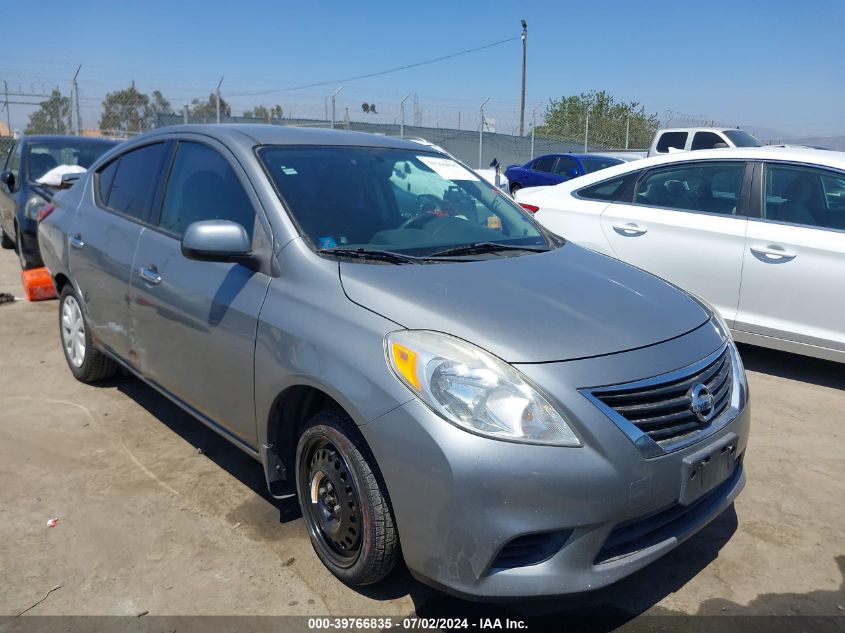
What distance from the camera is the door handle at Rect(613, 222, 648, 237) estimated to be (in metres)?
5.32

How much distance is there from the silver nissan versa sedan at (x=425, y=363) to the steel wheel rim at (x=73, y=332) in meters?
1.08

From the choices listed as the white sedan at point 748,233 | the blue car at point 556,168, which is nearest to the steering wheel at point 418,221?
the white sedan at point 748,233

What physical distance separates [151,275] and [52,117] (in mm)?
17460

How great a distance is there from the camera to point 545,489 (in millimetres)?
2002

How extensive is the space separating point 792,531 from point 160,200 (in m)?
3.41

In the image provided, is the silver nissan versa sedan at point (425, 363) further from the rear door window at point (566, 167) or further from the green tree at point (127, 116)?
the green tree at point (127, 116)

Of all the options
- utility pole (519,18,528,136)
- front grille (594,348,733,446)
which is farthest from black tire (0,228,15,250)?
utility pole (519,18,528,136)

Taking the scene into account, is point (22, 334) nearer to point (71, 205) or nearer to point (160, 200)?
point (71, 205)

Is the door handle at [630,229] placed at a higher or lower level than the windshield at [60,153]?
lower

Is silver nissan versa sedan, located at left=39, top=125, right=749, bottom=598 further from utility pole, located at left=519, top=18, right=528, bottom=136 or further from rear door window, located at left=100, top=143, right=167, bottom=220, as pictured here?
utility pole, located at left=519, top=18, right=528, bottom=136

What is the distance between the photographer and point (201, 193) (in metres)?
3.26

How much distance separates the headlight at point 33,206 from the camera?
22.8 feet

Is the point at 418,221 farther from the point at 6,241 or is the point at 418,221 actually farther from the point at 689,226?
the point at 6,241

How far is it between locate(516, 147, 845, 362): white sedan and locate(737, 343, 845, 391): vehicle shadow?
0.38 metres
